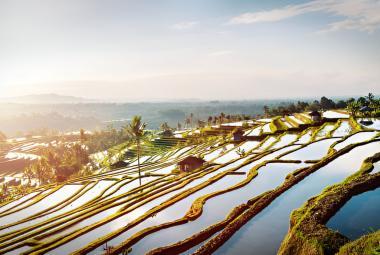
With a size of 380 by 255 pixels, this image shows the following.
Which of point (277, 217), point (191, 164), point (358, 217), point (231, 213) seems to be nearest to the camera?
point (358, 217)

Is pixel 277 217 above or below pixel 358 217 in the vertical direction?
below

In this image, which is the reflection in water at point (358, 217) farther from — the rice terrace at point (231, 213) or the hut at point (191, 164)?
the hut at point (191, 164)

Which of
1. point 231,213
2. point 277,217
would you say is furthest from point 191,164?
point 277,217

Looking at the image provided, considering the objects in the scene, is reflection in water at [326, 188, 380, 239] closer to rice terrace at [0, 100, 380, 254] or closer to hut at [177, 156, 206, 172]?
rice terrace at [0, 100, 380, 254]

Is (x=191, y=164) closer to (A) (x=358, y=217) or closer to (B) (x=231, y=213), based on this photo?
(B) (x=231, y=213)

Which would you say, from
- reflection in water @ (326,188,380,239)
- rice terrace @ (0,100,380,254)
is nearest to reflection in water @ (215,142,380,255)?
rice terrace @ (0,100,380,254)

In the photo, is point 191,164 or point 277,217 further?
point 191,164

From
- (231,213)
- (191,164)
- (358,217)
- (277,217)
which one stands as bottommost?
(191,164)

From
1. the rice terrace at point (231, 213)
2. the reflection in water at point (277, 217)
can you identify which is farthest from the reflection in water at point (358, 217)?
the reflection in water at point (277, 217)

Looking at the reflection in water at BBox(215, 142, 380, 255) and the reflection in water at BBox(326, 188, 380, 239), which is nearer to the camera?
the reflection in water at BBox(326, 188, 380, 239)

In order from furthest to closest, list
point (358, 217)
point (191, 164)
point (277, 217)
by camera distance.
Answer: point (191, 164) → point (277, 217) → point (358, 217)

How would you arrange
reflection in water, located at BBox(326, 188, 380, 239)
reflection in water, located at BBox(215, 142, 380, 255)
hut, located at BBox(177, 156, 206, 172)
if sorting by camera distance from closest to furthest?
reflection in water, located at BBox(326, 188, 380, 239) < reflection in water, located at BBox(215, 142, 380, 255) < hut, located at BBox(177, 156, 206, 172)

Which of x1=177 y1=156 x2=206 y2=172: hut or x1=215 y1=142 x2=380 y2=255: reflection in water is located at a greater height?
x1=215 y1=142 x2=380 y2=255: reflection in water
